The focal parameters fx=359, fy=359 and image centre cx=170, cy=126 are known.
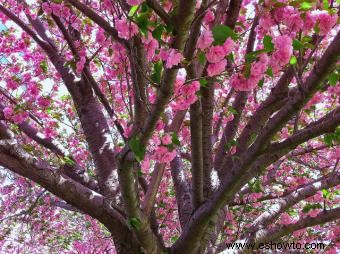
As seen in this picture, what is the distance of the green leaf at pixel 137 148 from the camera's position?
1.95 metres

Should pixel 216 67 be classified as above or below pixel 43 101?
below

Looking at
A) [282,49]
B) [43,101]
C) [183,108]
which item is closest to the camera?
[282,49]

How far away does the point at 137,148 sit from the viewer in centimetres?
196

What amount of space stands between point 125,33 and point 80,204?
1.46m

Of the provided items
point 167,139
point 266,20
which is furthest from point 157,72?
point 266,20

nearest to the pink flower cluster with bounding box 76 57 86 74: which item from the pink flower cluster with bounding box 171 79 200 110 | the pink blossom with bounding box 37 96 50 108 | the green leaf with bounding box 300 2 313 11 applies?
the pink flower cluster with bounding box 171 79 200 110

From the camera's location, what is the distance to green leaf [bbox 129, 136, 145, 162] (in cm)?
195

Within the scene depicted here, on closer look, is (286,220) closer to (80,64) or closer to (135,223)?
(135,223)

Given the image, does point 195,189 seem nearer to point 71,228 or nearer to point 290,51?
point 290,51

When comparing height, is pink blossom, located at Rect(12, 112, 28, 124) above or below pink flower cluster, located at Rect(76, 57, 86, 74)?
above

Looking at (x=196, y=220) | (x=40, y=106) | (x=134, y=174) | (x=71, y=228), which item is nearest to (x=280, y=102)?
(x=196, y=220)

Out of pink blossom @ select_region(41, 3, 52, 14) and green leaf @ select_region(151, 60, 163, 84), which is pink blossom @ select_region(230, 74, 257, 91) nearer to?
green leaf @ select_region(151, 60, 163, 84)

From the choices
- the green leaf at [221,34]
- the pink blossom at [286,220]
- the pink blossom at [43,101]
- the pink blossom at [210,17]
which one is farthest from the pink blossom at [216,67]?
the pink blossom at [43,101]

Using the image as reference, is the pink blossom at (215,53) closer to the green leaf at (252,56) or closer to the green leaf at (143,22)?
the green leaf at (252,56)
